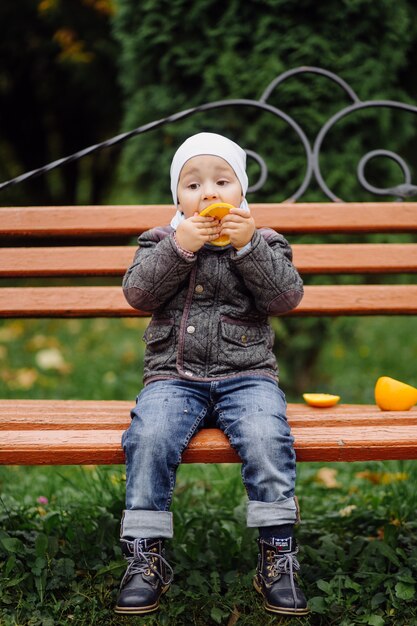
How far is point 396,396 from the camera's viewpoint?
2230 mm

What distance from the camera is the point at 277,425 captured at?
Result: 6.19ft

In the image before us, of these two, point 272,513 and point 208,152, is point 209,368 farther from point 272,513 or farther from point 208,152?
point 208,152

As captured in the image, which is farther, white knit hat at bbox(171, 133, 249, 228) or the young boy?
white knit hat at bbox(171, 133, 249, 228)

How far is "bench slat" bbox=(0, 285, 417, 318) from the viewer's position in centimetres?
258

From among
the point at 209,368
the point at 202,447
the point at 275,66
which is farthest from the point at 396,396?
the point at 275,66

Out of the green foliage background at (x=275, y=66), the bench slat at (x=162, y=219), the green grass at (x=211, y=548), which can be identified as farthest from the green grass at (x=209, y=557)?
the green foliage background at (x=275, y=66)

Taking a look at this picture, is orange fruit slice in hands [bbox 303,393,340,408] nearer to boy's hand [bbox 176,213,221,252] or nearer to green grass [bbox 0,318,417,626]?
green grass [bbox 0,318,417,626]

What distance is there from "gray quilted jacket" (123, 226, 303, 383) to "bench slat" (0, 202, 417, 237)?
0.47 m

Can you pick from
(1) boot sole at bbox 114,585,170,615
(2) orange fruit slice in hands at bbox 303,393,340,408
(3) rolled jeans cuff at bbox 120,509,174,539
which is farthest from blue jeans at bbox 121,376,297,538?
(2) orange fruit slice in hands at bbox 303,393,340,408

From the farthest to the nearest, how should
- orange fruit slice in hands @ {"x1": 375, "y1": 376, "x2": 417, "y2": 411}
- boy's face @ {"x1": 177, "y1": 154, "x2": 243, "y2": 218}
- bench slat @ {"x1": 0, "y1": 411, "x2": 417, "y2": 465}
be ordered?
orange fruit slice in hands @ {"x1": 375, "y1": 376, "x2": 417, "y2": 411}
boy's face @ {"x1": 177, "y1": 154, "x2": 243, "y2": 218}
bench slat @ {"x1": 0, "y1": 411, "x2": 417, "y2": 465}

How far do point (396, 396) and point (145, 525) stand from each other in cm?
85

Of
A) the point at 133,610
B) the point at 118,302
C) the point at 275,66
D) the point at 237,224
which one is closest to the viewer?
the point at 133,610

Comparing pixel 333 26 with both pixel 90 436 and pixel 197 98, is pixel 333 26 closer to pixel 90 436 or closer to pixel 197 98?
pixel 197 98

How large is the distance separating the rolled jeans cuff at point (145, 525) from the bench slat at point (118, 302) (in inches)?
34.5
